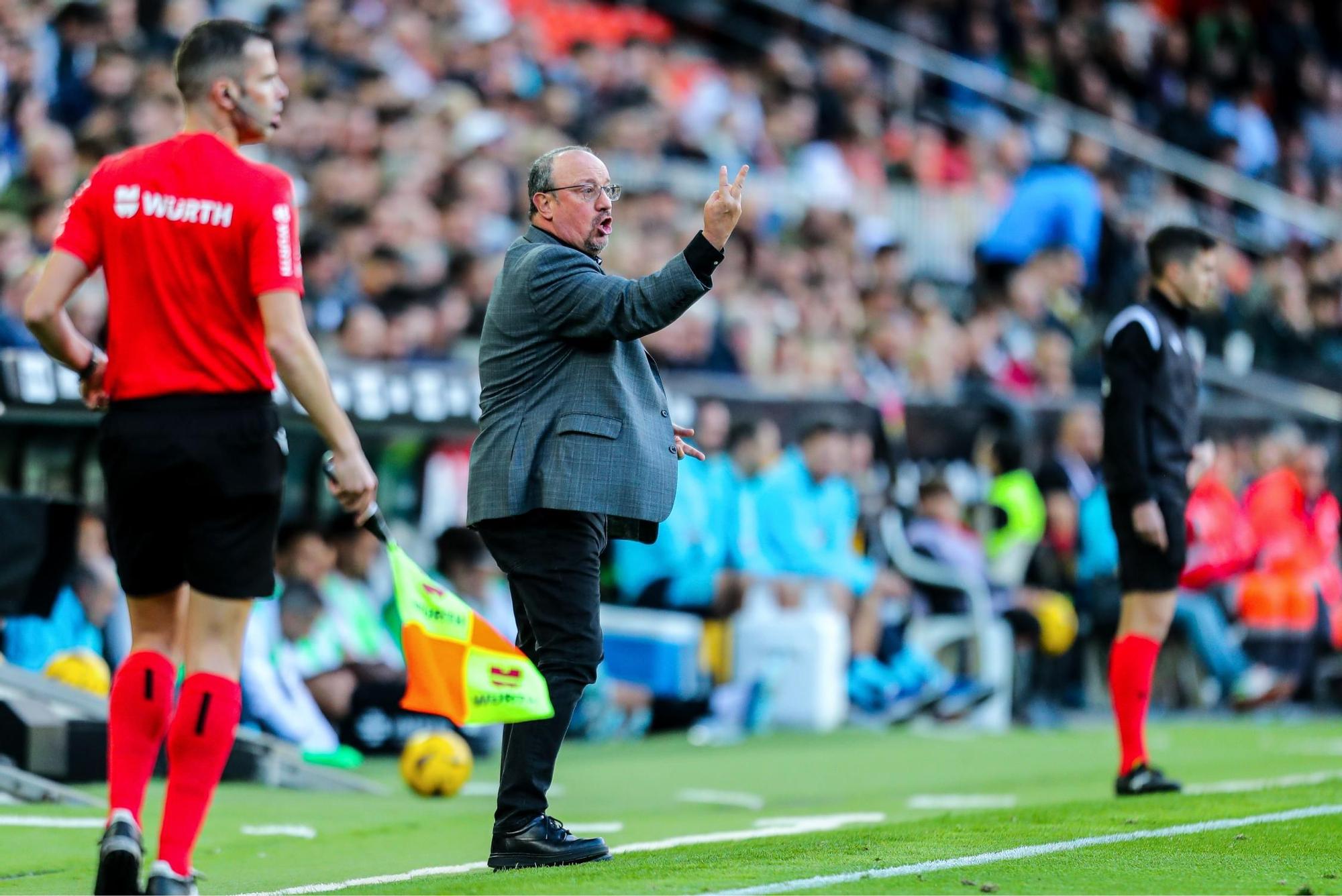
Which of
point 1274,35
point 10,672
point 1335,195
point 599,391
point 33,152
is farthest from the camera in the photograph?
point 1274,35

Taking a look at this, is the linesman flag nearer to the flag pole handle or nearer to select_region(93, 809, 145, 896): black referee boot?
the flag pole handle

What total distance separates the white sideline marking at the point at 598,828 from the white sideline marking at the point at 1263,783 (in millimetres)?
2319

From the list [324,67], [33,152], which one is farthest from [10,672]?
[324,67]

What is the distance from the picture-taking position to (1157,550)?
8.23 m

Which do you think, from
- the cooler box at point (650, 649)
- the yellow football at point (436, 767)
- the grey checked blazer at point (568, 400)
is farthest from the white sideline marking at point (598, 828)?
the cooler box at point (650, 649)

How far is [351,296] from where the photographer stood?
12.2m

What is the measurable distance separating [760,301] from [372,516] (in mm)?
10308

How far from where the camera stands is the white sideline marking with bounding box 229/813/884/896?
5.76 m

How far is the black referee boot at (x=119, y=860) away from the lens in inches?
195

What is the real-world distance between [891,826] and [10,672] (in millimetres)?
4001

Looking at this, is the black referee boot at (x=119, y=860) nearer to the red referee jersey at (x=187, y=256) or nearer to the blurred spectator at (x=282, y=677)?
the red referee jersey at (x=187, y=256)

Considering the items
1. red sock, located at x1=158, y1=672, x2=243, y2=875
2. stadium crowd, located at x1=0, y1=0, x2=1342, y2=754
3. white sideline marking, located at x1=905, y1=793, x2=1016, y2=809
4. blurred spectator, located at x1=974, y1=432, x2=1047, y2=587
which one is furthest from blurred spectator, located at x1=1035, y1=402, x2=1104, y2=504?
red sock, located at x1=158, y1=672, x2=243, y2=875

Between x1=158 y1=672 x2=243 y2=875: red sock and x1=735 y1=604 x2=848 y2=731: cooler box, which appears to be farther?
x1=735 y1=604 x2=848 y2=731: cooler box

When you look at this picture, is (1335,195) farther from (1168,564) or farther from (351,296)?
(1168,564)
